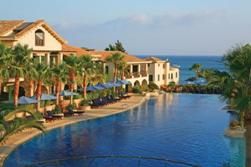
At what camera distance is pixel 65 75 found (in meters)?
40.8

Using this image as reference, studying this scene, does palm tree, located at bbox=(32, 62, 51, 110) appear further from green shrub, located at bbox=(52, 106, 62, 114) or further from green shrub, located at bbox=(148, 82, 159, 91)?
green shrub, located at bbox=(148, 82, 159, 91)

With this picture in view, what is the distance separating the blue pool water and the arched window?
12.0 meters

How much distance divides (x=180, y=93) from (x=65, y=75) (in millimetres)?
31599

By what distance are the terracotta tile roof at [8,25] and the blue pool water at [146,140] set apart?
46.0ft

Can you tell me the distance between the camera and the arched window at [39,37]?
45719 millimetres

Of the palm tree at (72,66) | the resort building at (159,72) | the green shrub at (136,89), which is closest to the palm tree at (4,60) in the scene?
the palm tree at (72,66)

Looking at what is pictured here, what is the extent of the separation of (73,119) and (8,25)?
47.2 feet

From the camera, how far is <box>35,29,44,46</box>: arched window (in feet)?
150

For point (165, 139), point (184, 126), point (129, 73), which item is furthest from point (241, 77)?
point (129, 73)

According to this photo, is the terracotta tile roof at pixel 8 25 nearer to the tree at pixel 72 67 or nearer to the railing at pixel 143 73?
the tree at pixel 72 67

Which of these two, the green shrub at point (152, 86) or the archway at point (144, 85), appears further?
the green shrub at point (152, 86)

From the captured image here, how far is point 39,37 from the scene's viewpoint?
1815 inches

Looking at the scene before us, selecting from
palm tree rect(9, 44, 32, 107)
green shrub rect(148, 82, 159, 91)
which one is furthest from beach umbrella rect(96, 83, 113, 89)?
palm tree rect(9, 44, 32, 107)

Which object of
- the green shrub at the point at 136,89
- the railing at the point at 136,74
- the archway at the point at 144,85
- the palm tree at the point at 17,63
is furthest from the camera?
the railing at the point at 136,74
